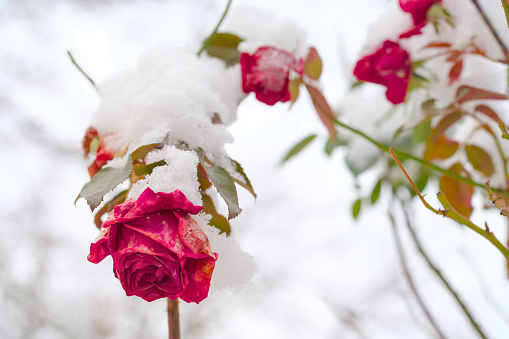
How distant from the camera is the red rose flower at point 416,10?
54 centimetres

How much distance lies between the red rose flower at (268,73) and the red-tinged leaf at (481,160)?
1.01 feet

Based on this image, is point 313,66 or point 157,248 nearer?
point 157,248

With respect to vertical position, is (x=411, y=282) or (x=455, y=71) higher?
(x=455, y=71)

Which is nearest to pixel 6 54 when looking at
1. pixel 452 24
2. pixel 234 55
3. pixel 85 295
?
pixel 85 295

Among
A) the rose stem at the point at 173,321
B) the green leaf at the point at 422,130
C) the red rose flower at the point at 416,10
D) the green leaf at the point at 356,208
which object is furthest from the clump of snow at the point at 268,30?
the green leaf at the point at 356,208

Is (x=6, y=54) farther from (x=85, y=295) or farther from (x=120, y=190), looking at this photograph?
(x=120, y=190)

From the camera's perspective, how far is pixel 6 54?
2.37 m

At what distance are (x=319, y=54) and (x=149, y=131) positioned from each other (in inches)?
11.9

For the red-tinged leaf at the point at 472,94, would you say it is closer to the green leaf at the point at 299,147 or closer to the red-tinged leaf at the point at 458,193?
the red-tinged leaf at the point at 458,193

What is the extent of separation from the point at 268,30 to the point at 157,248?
42 cm

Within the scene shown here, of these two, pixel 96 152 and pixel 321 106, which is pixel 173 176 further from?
pixel 321 106

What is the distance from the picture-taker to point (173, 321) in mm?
328

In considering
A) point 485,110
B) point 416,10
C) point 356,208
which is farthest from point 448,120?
point 356,208

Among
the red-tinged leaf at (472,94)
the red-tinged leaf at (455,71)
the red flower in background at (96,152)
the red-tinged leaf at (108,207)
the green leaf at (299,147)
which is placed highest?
the red-tinged leaf at (455,71)
